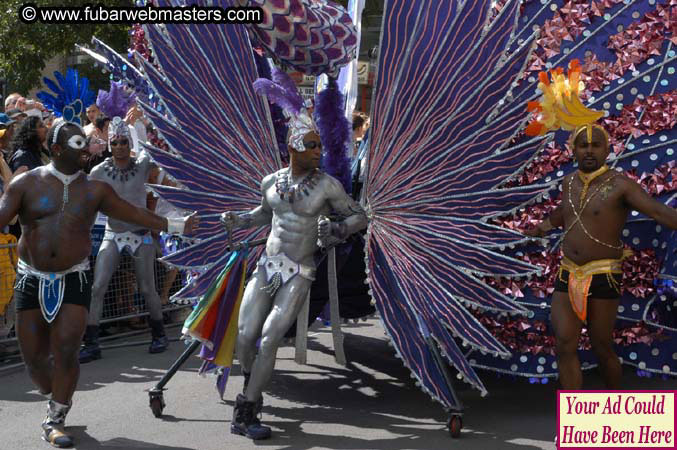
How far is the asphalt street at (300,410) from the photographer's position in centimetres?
529

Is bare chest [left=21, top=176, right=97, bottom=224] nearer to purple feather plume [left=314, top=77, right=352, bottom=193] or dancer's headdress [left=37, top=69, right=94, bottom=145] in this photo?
purple feather plume [left=314, top=77, right=352, bottom=193]

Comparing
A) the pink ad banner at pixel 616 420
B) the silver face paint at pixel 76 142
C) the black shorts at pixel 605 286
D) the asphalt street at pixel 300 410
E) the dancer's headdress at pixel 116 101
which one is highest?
the dancer's headdress at pixel 116 101

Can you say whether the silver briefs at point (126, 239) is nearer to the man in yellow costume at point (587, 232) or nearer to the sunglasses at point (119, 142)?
the sunglasses at point (119, 142)

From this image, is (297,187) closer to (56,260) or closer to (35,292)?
(56,260)

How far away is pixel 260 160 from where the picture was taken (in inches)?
237

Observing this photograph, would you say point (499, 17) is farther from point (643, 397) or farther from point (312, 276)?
point (643, 397)

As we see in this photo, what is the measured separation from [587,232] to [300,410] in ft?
7.14

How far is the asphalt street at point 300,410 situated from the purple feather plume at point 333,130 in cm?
154

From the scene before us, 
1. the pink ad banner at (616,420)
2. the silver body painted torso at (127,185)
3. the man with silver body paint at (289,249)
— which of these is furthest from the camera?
the silver body painted torso at (127,185)

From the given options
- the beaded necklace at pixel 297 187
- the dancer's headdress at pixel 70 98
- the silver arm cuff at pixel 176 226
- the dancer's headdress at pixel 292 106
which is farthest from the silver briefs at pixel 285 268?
the dancer's headdress at pixel 70 98

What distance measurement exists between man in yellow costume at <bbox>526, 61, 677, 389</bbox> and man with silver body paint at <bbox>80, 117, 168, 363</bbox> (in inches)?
143

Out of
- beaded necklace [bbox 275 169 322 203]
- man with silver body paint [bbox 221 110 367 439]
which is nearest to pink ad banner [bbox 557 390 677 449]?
man with silver body paint [bbox 221 110 367 439]

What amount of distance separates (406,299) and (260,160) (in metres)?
1.35

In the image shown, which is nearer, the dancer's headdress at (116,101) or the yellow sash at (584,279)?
the yellow sash at (584,279)
